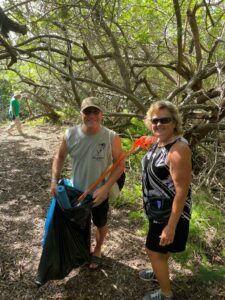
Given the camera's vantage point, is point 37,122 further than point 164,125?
Yes

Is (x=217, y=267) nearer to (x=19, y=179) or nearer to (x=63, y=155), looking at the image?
(x=63, y=155)

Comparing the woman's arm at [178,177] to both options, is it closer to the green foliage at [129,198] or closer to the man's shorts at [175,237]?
the man's shorts at [175,237]

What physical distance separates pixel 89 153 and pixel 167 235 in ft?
3.30

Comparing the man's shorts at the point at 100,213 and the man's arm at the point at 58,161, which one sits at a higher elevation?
the man's arm at the point at 58,161

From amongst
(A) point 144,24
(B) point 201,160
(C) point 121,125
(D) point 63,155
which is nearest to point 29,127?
(C) point 121,125

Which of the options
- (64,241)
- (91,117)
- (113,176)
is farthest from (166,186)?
(64,241)

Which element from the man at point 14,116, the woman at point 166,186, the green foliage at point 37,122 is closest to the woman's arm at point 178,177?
the woman at point 166,186

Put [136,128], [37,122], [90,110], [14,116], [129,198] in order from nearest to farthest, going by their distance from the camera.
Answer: [90,110], [129,198], [136,128], [14,116], [37,122]

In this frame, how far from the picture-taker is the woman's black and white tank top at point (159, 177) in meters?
2.43

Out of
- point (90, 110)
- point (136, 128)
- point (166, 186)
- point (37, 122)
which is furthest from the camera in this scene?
point (37, 122)

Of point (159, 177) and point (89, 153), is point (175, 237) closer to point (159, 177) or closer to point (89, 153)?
point (159, 177)

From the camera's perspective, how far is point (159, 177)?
247 centimetres

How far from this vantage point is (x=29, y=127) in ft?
38.2

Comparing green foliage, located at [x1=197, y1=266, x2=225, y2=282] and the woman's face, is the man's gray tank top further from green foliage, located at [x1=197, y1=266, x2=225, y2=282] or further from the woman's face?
green foliage, located at [x1=197, y1=266, x2=225, y2=282]
